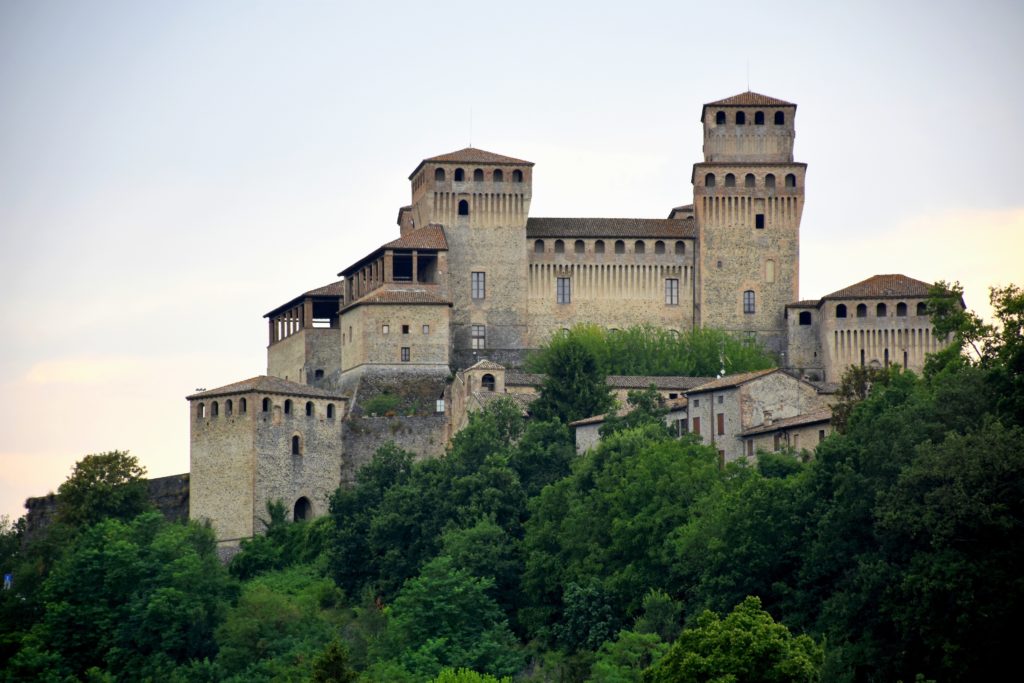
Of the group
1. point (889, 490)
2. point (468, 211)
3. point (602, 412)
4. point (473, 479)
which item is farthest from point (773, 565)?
point (468, 211)

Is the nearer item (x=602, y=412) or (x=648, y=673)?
(x=648, y=673)

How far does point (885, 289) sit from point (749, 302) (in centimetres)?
660

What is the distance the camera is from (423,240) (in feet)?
323

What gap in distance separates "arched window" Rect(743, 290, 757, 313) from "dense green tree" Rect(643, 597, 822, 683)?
158 ft

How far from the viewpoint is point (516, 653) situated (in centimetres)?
7075

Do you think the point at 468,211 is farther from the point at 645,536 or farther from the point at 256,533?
the point at 645,536

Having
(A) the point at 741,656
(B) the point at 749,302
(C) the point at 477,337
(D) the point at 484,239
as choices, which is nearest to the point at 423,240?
(D) the point at 484,239

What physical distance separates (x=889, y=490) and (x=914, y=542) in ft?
6.44

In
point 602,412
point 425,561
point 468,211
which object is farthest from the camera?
point 468,211

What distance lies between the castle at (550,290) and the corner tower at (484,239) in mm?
59

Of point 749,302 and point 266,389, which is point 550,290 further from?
point 266,389

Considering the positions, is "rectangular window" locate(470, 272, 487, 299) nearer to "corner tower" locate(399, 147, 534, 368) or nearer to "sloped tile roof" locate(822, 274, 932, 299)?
"corner tower" locate(399, 147, 534, 368)

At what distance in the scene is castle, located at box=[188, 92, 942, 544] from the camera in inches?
3755

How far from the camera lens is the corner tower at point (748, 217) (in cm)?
10100
